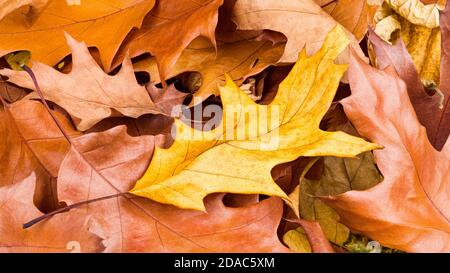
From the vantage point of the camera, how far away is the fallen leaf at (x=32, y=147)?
1054mm

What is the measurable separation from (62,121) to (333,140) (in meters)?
0.47

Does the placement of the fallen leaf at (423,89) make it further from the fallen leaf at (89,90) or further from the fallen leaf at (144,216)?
the fallen leaf at (89,90)

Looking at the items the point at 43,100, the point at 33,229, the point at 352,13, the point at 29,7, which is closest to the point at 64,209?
the point at 33,229

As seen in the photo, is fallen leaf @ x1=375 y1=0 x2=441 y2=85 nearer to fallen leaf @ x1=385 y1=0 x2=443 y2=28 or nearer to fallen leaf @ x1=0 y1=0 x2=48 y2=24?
fallen leaf @ x1=385 y1=0 x2=443 y2=28

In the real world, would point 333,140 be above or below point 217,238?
above

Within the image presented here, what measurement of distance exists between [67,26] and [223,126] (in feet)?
1.29

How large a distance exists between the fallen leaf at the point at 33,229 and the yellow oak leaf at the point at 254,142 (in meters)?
0.10

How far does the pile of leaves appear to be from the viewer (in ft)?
3.12

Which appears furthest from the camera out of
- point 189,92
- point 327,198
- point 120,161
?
point 189,92

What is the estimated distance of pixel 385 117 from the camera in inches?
37.7

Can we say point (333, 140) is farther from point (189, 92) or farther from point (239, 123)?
point (189, 92)

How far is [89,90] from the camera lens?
111cm

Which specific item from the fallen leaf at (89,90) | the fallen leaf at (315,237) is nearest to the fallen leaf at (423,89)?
the fallen leaf at (315,237)
